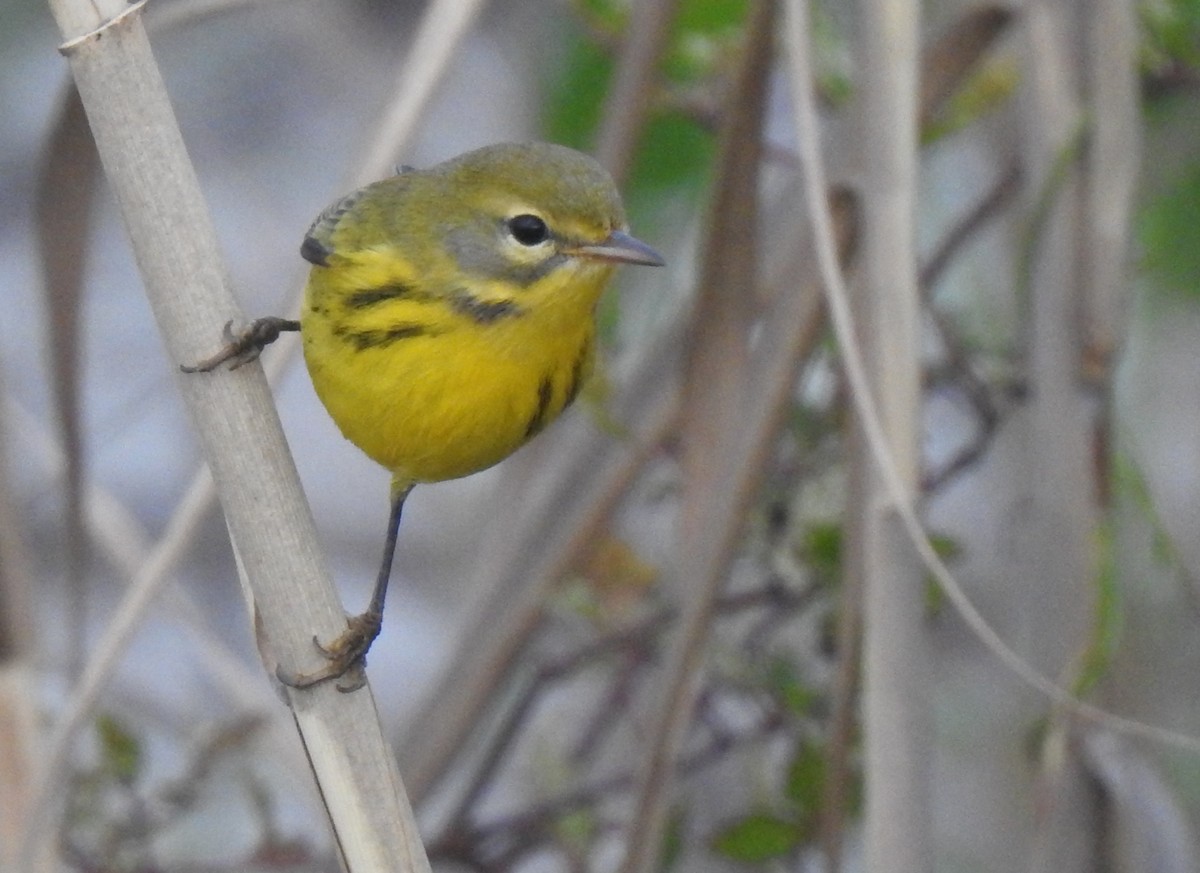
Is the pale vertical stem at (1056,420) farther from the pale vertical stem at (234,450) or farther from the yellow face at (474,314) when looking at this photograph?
the pale vertical stem at (234,450)

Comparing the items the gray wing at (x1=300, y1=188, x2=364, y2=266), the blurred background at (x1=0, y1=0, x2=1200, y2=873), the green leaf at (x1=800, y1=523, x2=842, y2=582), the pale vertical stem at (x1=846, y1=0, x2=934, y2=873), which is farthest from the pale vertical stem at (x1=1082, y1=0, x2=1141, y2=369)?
the gray wing at (x1=300, y1=188, x2=364, y2=266)

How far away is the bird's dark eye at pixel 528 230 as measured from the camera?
2.10m

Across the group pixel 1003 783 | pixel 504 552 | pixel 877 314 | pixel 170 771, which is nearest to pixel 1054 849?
pixel 877 314

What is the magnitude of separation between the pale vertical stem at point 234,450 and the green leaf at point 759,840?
96 cm

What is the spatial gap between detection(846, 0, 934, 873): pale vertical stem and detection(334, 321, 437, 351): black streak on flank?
1.88ft

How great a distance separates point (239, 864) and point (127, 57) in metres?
1.52

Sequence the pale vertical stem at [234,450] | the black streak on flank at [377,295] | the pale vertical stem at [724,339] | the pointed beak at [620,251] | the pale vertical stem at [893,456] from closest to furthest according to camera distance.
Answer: the pale vertical stem at [234,450] < the pale vertical stem at [893,456] < the pointed beak at [620,251] < the black streak on flank at [377,295] < the pale vertical stem at [724,339]

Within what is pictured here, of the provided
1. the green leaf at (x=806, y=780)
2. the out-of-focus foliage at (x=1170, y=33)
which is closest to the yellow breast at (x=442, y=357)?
the green leaf at (x=806, y=780)

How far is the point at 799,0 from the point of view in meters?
2.05

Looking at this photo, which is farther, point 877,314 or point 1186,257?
point 1186,257

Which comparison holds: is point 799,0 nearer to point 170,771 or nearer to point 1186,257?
point 1186,257

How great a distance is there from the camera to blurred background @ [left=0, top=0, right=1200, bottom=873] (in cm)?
220

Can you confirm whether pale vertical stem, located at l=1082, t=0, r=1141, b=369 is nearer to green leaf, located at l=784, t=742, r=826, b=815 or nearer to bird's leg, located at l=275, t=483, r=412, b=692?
green leaf, located at l=784, t=742, r=826, b=815

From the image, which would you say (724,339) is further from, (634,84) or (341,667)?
(341,667)
